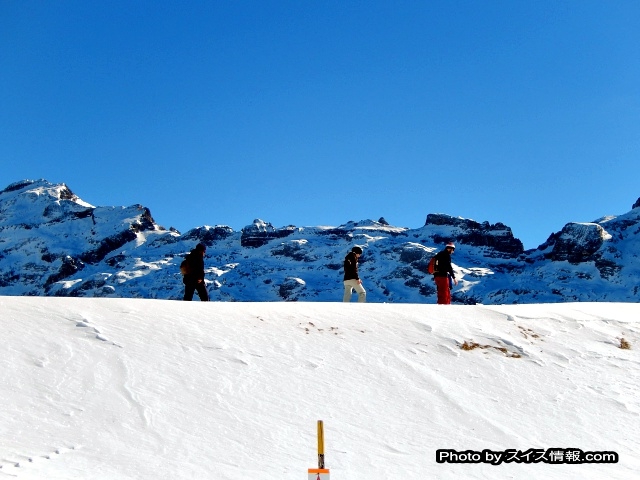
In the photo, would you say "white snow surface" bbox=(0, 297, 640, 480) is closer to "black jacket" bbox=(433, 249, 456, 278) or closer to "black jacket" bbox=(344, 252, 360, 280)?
"black jacket" bbox=(433, 249, 456, 278)

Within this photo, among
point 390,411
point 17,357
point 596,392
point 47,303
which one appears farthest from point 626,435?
point 47,303

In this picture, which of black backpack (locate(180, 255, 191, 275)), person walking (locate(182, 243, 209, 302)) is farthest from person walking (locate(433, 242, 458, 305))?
black backpack (locate(180, 255, 191, 275))

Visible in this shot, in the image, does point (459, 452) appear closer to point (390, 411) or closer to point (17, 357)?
point (390, 411)

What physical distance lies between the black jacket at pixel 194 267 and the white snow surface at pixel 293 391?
1.77 m

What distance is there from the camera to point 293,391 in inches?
313

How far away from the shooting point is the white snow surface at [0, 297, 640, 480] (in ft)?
20.3

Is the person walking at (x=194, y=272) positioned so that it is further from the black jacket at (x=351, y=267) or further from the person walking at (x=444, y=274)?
the person walking at (x=444, y=274)

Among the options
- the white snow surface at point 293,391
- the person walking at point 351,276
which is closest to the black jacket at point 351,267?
the person walking at point 351,276

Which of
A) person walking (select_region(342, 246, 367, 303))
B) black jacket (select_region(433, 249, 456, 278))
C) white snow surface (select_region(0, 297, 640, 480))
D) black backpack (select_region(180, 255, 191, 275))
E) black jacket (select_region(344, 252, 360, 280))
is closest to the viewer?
white snow surface (select_region(0, 297, 640, 480))

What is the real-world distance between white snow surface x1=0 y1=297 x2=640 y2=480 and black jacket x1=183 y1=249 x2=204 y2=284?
1.77 m

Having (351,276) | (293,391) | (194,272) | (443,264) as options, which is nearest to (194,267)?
(194,272)

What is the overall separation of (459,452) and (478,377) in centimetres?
245

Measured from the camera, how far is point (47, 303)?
10.3 metres

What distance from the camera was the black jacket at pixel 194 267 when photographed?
13352mm
